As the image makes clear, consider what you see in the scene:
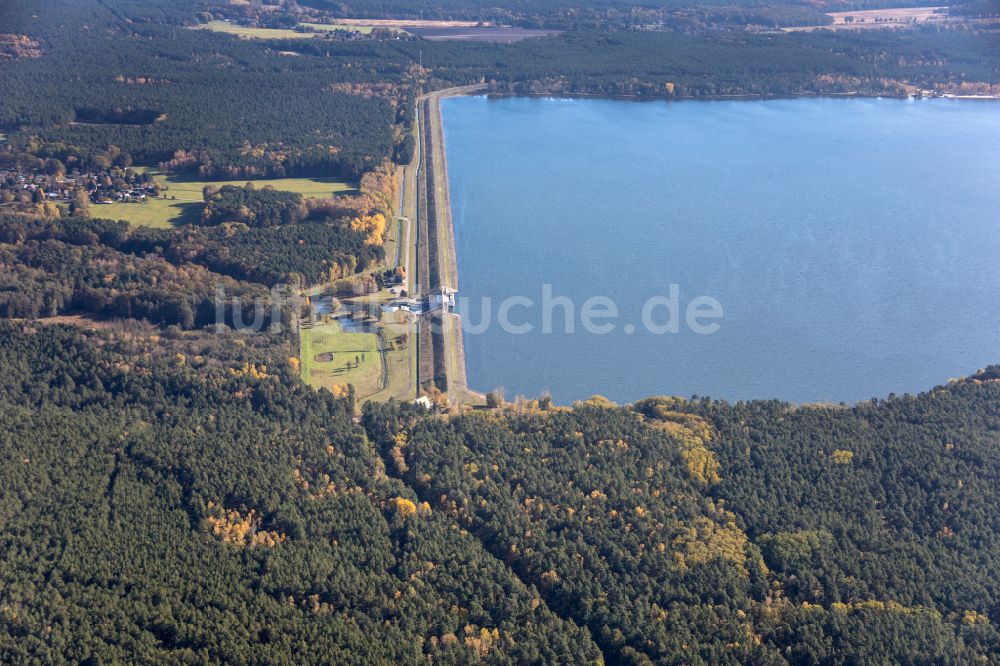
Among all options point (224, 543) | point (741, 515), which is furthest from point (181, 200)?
point (741, 515)

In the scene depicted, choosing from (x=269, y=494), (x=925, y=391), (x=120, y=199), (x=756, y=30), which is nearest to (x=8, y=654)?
(x=269, y=494)

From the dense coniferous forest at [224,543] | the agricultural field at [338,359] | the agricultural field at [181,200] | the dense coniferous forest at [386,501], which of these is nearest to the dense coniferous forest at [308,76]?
the agricultural field at [181,200]

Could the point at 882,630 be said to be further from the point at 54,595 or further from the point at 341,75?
the point at 341,75

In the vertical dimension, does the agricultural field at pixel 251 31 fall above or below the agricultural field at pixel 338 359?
above

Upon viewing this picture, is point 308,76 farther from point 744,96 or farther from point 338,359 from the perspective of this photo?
point 338,359

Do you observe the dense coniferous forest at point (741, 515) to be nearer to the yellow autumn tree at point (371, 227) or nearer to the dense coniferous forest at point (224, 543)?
the dense coniferous forest at point (224, 543)
